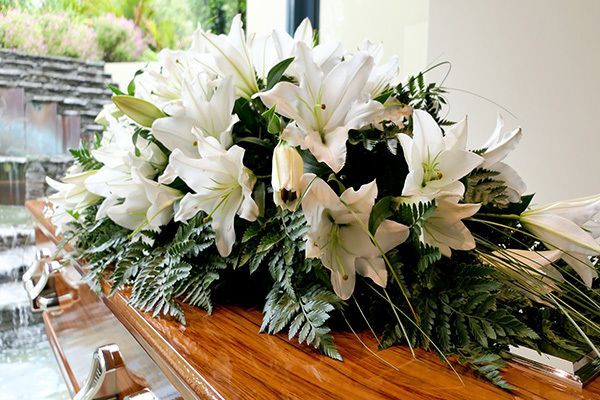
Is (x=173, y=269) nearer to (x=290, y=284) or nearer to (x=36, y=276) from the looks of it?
(x=290, y=284)

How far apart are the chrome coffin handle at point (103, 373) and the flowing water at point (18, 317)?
1529 millimetres

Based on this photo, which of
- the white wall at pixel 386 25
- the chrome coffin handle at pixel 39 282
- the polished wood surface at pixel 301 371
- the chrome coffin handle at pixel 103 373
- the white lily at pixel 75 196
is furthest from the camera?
the white wall at pixel 386 25

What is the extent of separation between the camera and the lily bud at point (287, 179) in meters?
0.54

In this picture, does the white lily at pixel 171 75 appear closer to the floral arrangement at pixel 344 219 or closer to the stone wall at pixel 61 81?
the floral arrangement at pixel 344 219

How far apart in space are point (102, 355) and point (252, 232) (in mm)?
345

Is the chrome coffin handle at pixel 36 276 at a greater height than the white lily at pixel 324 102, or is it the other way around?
the white lily at pixel 324 102

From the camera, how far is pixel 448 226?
1.92 feet

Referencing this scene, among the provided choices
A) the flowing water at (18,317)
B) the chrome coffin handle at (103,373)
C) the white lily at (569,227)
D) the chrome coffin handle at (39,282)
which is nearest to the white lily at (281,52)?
the white lily at (569,227)

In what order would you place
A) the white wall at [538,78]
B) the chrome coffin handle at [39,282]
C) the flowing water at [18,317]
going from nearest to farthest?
the chrome coffin handle at [39,282] → the white wall at [538,78] → the flowing water at [18,317]

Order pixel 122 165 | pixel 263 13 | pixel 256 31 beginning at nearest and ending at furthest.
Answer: pixel 122 165
pixel 256 31
pixel 263 13

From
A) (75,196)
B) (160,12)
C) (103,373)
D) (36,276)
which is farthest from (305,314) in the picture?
(160,12)

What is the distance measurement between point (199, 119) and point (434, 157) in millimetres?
311

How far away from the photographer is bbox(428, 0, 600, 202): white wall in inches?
71.0

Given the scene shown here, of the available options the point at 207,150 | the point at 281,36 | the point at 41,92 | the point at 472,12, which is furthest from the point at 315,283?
the point at 41,92
